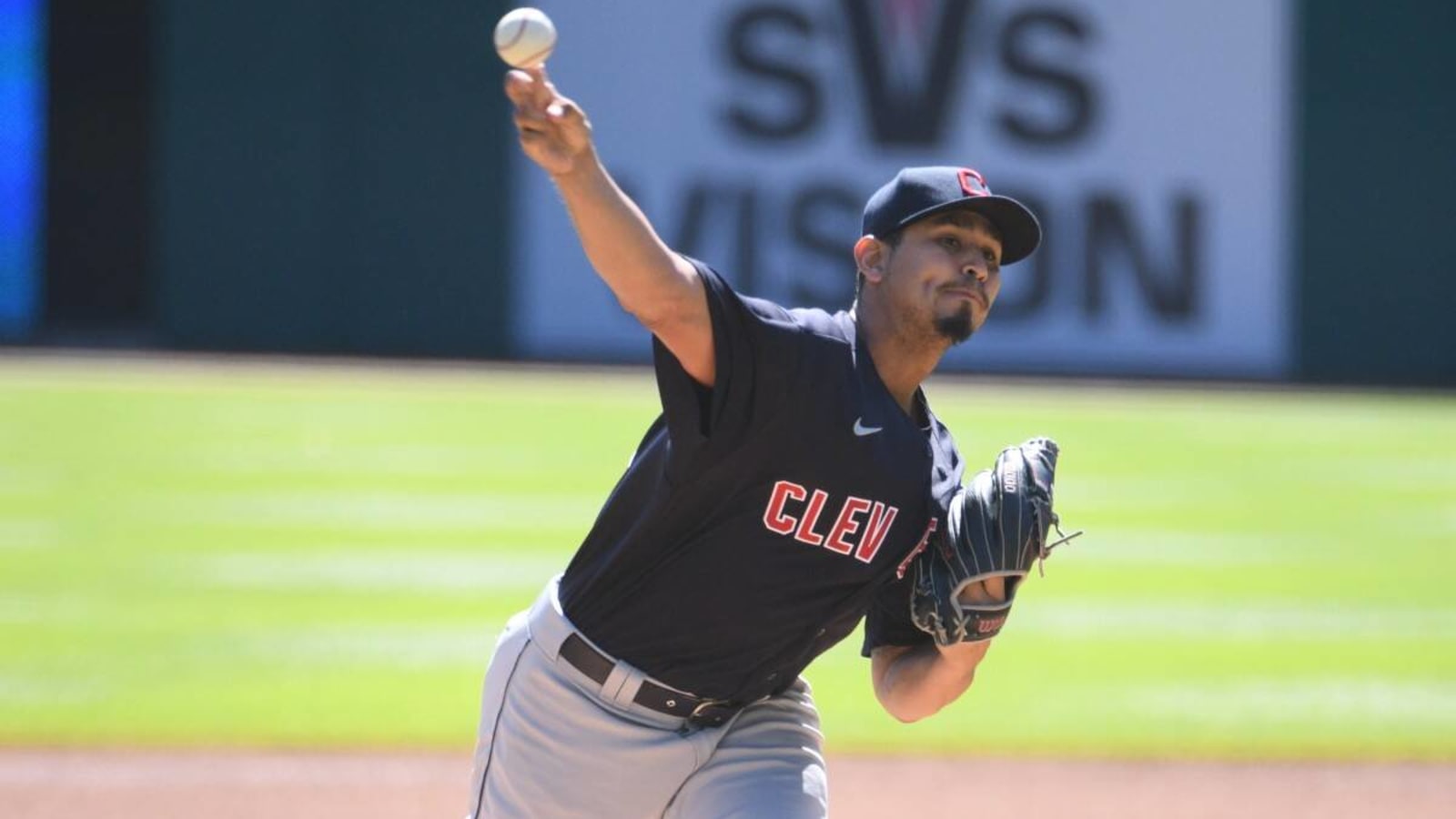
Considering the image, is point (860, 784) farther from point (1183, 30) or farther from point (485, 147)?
point (1183, 30)

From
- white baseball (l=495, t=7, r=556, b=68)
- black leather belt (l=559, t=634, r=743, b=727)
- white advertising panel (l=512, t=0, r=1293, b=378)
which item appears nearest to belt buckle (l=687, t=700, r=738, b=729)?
black leather belt (l=559, t=634, r=743, b=727)

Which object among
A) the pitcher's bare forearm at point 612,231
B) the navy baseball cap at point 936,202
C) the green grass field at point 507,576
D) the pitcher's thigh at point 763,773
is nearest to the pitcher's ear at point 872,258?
the navy baseball cap at point 936,202

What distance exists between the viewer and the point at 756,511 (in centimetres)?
328

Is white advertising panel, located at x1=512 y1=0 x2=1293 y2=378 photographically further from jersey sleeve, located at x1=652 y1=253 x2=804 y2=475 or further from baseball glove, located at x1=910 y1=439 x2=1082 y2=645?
jersey sleeve, located at x1=652 y1=253 x2=804 y2=475

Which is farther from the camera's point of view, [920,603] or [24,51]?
[24,51]

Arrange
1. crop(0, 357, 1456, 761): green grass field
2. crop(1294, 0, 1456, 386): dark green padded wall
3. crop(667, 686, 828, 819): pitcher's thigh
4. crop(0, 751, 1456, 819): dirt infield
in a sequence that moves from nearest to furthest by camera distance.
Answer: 1. crop(667, 686, 828, 819): pitcher's thigh
2. crop(0, 751, 1456, 819): dirt infield
3. crop(0, 357, 1456, 761): green grass field
4. crop(1294, 0, 1456, 386): dark green padded wall

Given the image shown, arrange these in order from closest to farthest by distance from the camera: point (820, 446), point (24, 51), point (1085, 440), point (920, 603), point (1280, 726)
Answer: point (820, 446)
point (920, 603)
point (1280, 726)
point (1085, 440)
point (24, 51)

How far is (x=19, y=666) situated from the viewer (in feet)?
24.3

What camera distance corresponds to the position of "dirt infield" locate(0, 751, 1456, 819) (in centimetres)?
576

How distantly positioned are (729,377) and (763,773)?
29.2 inches

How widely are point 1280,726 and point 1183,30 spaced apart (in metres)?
16.4

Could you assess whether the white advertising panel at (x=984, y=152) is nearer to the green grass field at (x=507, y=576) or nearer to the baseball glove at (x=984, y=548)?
the green grass field at (x=507, y=576)

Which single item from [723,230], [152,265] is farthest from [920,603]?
[152,265]

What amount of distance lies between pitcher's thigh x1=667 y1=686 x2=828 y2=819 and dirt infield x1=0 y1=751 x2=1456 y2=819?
2413mm
